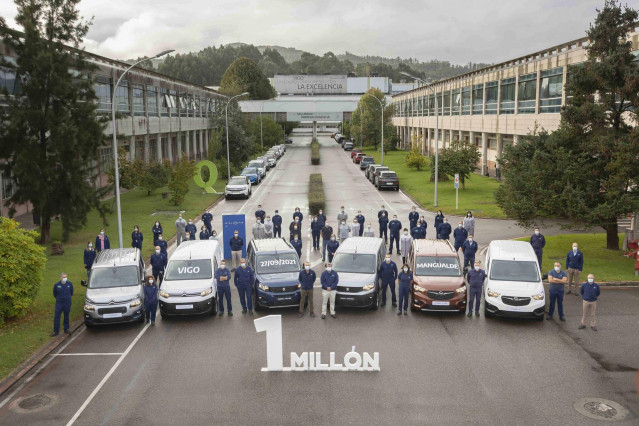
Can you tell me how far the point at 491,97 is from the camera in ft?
172

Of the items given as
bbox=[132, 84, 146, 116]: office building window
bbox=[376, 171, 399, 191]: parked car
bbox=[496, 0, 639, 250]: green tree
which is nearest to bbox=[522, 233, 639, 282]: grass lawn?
bbox=[496, 0, 639, 250]: green tree

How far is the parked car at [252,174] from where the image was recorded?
49.7 m

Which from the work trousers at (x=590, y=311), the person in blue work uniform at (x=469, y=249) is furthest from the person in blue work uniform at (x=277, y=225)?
the work trousers at (x=590, y=311)

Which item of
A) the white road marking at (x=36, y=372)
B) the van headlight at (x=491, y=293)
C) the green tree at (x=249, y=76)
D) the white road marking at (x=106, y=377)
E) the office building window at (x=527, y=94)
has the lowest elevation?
the white road marking at (x=36, y=372)

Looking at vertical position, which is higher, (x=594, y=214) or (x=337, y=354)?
(x=594, y=214)

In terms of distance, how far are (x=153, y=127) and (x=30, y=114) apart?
32.5 m

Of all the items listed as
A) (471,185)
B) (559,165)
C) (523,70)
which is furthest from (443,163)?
(559,165)

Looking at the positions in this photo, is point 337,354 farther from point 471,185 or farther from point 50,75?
point 471,185

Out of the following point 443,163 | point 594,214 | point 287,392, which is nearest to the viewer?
point 287,392

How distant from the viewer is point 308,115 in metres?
111

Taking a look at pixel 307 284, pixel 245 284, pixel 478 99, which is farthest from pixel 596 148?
pixel 478 99

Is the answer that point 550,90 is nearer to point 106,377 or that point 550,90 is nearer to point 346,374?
point 346,374

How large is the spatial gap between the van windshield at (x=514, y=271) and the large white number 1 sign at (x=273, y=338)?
6.88 metres

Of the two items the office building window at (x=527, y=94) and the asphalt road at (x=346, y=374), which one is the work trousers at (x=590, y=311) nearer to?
the asphalt road at (x=346, y=374)
